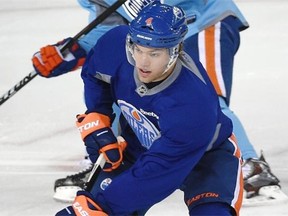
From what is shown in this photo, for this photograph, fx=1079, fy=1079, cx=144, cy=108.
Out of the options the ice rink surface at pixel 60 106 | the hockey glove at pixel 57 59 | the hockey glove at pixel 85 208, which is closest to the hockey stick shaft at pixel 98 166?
the hockey glove at pixel 85 208

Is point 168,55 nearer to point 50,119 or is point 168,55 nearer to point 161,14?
point 161,14

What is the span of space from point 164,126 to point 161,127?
0.07 feet

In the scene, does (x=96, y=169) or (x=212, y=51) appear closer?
(x=96, y=169)

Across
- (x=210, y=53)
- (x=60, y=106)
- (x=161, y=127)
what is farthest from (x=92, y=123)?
(x=60, y=106)

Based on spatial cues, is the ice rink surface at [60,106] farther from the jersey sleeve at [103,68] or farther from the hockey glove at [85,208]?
the hockey glove at [85,208]

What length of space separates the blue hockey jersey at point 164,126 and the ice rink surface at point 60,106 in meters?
0.65

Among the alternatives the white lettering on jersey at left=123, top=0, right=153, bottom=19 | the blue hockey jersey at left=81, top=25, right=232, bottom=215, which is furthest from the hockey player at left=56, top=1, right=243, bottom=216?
the white lettering on jersey at left=123, top=0, right=153, bottom=19

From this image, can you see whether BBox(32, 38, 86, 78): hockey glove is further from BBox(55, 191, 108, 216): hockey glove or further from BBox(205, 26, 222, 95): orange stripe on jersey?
BBox(55, 191, 108, 216): hockey glove

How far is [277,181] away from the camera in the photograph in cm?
320

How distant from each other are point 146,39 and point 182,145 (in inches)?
9.4

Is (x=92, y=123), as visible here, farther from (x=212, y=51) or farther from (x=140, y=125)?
(x=212, y=51)

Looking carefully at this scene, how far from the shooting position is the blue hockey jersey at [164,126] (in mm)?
2311

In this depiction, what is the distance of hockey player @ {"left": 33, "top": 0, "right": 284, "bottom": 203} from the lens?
319cm

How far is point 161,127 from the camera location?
2355mm
